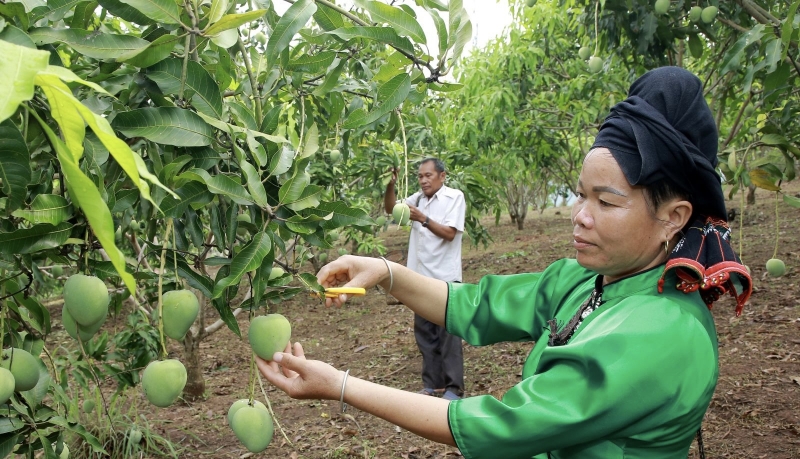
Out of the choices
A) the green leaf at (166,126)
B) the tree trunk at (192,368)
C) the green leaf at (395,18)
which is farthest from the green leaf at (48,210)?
the tree trunk at (192,368)

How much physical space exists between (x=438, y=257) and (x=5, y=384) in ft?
9.68

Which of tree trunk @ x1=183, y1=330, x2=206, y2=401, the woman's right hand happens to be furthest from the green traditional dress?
tree trunk @ x1=183, y1=330, x2=206, y2=401

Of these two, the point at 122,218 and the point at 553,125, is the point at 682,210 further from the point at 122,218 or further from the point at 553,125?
the point at 553,125

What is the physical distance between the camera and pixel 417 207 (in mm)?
4133

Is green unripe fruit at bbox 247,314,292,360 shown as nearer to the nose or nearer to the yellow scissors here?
the yellow scissors

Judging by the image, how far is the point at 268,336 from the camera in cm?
123

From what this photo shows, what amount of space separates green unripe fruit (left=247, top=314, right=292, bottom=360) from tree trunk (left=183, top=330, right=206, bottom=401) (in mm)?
2452

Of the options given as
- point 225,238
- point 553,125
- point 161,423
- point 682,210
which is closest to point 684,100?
point 682,210

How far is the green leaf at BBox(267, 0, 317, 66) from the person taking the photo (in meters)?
1.14

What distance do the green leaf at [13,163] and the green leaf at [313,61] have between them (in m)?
0.64

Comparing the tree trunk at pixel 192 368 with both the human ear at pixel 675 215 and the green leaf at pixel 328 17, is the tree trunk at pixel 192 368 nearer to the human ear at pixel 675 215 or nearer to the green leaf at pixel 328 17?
the green leaf at pixel 328 17

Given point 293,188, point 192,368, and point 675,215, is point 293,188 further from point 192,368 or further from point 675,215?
point 192,368

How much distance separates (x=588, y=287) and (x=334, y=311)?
17.9ft

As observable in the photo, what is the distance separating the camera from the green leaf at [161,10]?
100 centimetres
